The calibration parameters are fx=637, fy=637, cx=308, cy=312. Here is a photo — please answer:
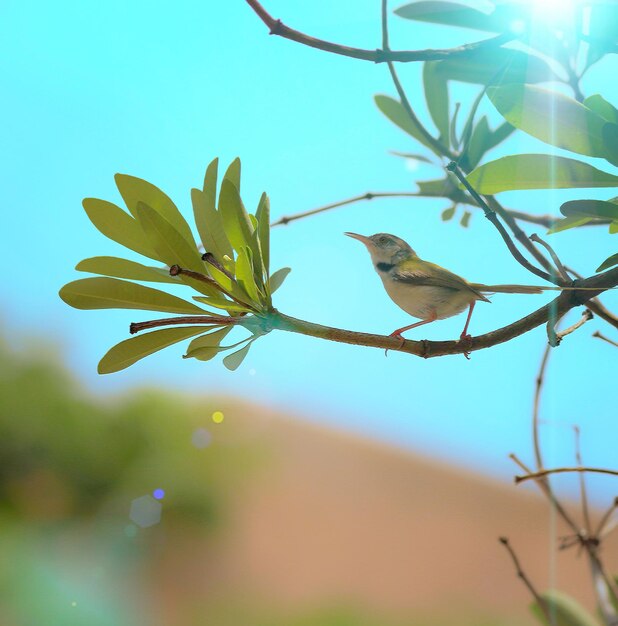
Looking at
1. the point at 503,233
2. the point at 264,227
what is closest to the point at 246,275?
the point at 264,227

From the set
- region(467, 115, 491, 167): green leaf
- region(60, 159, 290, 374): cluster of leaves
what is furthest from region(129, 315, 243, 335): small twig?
region(467, 115, 491, 167): green leaf

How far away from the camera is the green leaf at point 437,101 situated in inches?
29.5

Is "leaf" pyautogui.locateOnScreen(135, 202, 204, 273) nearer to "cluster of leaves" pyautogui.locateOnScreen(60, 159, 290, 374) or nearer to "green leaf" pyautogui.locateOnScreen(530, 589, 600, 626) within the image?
"cluster of leaves" pyautogui.locateOnScreen(60, 159, 290, 374)

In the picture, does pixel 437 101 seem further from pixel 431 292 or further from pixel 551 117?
pixel 551 117

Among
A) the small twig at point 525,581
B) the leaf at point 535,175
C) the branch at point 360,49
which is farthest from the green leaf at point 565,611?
the branch at point 360,49

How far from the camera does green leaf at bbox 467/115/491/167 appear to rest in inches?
28.7

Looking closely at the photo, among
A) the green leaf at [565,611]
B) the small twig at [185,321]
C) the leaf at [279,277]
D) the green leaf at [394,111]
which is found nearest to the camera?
the small twig at [185,321]

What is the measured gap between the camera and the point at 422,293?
2.17 ft

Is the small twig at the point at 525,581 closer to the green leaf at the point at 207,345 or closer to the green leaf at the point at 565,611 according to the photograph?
the green leaf at the point at 565,611

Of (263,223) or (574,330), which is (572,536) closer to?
(574,330)

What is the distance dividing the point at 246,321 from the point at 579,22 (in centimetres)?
35

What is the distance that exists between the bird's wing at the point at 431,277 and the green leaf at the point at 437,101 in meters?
0.16

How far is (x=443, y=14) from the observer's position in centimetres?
57

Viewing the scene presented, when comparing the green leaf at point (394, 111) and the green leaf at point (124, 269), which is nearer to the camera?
the green leaf at point (124, 269)
